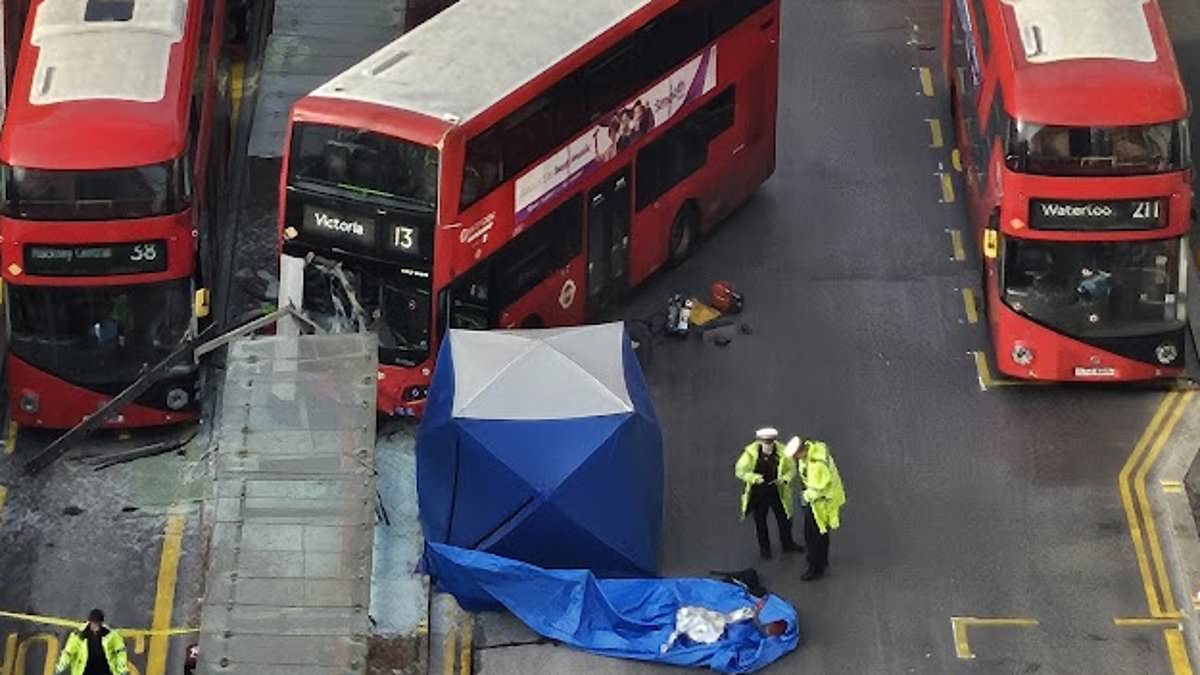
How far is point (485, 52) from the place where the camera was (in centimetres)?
3541

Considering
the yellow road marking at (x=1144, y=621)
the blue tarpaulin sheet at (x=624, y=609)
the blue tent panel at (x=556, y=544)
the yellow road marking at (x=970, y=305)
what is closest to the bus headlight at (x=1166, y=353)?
the yellow road marking at (x=970, y=305)

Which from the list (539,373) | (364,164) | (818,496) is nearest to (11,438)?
(364,164)

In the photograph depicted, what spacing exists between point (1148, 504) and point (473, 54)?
30.1 feet

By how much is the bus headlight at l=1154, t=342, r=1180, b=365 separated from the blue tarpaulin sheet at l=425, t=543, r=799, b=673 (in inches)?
258

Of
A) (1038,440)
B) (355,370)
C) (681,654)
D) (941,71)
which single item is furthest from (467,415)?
(941,71)

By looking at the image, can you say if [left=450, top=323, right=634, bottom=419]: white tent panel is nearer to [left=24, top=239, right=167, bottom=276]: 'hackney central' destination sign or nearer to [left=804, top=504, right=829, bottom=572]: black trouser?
[left=804, top=504, right=829, bottom=572]: black trouser

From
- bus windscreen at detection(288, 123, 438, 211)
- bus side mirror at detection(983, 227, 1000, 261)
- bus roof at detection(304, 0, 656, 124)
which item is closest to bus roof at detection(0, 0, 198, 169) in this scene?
bus windscreen at detection(288, 123, 438, 211)

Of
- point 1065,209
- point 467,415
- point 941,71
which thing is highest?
point 941,71

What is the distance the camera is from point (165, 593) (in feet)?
109

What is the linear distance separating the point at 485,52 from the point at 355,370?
174 inches

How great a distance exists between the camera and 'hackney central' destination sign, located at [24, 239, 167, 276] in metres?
34.6

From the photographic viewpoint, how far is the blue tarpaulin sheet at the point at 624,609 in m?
31.8

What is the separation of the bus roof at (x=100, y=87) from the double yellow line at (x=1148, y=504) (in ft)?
37.5

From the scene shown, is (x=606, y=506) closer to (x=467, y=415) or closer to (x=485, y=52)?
(x=467, y=415)
